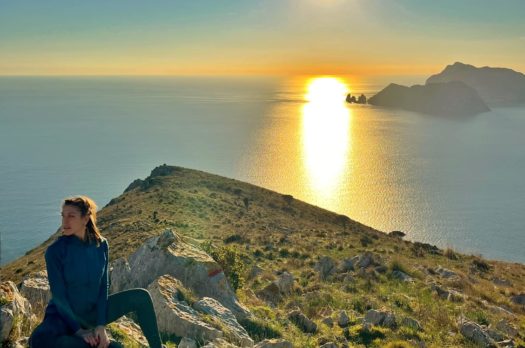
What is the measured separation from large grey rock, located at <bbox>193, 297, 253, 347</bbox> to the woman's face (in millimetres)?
4348

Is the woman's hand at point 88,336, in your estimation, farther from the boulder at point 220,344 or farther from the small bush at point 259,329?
the small bush at point 259,329

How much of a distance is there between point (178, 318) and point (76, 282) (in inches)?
139

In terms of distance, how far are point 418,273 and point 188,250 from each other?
15.7m

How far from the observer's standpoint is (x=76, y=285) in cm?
608

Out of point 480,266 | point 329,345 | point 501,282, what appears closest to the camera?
point 329,345

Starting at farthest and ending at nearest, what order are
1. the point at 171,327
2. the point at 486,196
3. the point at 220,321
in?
1. the point at 486,196
2. the point at 220,321
3. the point at 171,327

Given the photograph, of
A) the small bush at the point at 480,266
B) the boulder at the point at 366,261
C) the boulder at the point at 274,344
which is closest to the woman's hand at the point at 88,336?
the boulder at the point at 274,344

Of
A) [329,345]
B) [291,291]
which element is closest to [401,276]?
[291,291]

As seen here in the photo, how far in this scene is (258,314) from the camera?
12742mm

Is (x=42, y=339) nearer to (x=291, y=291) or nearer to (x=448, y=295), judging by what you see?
(x=291, y=291)

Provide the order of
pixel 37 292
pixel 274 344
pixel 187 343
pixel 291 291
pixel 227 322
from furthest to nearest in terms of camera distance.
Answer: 1. pixel 291 291
2. pixel 37 292
3. pixel 227 322
4. pixel 274 344
5. pixel 187 343

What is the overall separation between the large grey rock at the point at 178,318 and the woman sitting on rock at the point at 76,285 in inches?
112

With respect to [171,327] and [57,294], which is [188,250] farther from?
[57,294]

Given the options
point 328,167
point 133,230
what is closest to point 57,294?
point 133,230
